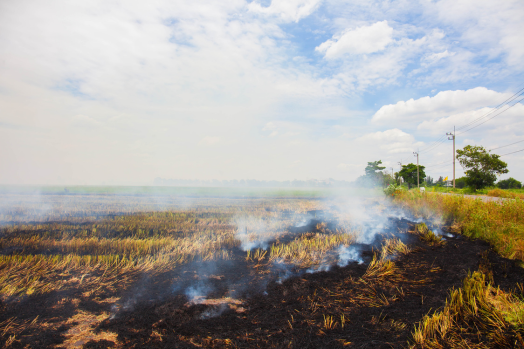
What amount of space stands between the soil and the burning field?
0.03 meters

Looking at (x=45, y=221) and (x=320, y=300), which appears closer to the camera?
(x=320, y=300)

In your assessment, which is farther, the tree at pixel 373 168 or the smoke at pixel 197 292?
the tree at pixel 373 168

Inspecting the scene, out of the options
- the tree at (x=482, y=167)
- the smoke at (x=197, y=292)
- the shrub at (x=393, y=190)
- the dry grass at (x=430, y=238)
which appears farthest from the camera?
the tree at (x=482, y=167)

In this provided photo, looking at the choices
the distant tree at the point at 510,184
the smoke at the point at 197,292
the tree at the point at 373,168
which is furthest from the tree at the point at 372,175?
the smoke at the point at 197,292

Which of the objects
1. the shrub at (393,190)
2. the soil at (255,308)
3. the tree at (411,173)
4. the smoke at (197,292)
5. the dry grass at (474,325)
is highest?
the tree at (411,173)

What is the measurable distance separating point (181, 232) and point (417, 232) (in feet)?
36.0

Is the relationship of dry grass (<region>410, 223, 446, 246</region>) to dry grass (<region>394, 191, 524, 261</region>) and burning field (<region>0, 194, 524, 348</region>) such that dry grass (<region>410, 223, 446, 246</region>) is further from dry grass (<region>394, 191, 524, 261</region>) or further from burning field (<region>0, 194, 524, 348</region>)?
dry grass (<region>394, 191, 524, 261</region>)

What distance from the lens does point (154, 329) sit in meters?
→ 4.38

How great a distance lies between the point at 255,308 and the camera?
203 inches

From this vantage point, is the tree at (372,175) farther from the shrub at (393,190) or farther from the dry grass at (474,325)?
the dry grass at (474,325)

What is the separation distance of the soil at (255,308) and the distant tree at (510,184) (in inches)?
2864

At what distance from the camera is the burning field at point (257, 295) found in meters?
4.12

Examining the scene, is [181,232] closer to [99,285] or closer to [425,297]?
[99,285]

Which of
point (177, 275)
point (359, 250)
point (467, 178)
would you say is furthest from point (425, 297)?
point (467, 178)
